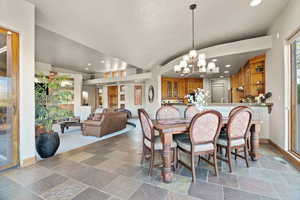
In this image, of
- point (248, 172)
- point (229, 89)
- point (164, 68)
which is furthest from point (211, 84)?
point (248, 172)

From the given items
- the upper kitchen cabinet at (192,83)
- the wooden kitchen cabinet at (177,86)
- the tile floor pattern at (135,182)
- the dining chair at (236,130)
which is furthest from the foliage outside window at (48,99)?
the upper kitchen cabinet at (192,83)

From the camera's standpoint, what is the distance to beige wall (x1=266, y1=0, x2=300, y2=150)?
2461 millimetres

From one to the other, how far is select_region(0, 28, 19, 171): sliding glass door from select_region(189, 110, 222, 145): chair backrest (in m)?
Result: 2.91

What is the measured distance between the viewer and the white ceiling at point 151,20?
8.30 ft

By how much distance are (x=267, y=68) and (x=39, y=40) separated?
7.16 meters

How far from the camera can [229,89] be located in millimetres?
7750

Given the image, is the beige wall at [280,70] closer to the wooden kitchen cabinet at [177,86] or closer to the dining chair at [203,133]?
the dining chair at [203,133]

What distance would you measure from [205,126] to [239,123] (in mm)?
719

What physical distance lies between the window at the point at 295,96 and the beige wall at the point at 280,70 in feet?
0.30

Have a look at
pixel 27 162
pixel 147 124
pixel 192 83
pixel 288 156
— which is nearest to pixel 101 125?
pixel 27 162

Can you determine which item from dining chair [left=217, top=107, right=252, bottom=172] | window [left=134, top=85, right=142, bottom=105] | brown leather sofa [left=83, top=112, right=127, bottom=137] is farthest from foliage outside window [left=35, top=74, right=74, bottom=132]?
window [left=134, top=85, right=142, bottom=105]

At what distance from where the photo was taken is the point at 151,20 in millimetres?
3025

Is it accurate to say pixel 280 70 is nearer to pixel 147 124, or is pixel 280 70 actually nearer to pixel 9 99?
pixel 147 124

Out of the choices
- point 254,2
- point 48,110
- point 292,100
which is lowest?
point 48,110
